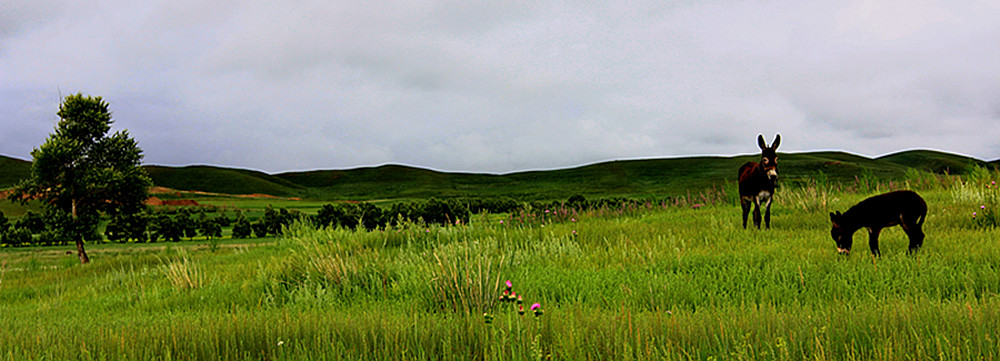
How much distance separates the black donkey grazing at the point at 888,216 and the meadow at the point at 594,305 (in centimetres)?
25

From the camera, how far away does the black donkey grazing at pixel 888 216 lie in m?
4.85

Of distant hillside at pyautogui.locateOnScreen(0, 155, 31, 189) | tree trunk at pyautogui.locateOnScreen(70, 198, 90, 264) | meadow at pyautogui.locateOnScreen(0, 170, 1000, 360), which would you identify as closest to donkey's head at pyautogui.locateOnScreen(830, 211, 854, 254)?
meadow at pyautogui.locateOnScreen(0, 170, 1000, 360)

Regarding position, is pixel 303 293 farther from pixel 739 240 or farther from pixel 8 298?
pixel 8 298

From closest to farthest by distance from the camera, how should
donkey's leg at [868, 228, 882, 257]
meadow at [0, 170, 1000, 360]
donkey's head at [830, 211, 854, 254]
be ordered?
meadow at [0, 170, 1000, 360], donkey's leg at [868, 228, 882, 257], donkey's head at [830, 211, 854, 254]

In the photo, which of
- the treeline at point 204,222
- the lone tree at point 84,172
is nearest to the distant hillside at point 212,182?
the treeline at point 204,222

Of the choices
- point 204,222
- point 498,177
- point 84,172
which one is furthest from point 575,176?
point 84,172

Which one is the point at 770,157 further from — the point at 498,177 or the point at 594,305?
the point at 498,177

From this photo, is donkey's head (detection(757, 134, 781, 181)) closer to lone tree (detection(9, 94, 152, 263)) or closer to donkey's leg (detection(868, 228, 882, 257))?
donkey's leg (detection(868, 228, 882, 257))

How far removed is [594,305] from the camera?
4000 mm

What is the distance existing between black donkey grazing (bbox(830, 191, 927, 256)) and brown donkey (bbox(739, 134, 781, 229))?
206cm

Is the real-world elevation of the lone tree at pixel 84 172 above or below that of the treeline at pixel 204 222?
above

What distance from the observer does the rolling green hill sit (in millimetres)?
70625

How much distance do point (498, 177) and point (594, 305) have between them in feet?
295

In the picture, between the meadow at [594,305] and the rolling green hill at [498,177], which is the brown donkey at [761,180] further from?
the rolling green hill at [498,177]
